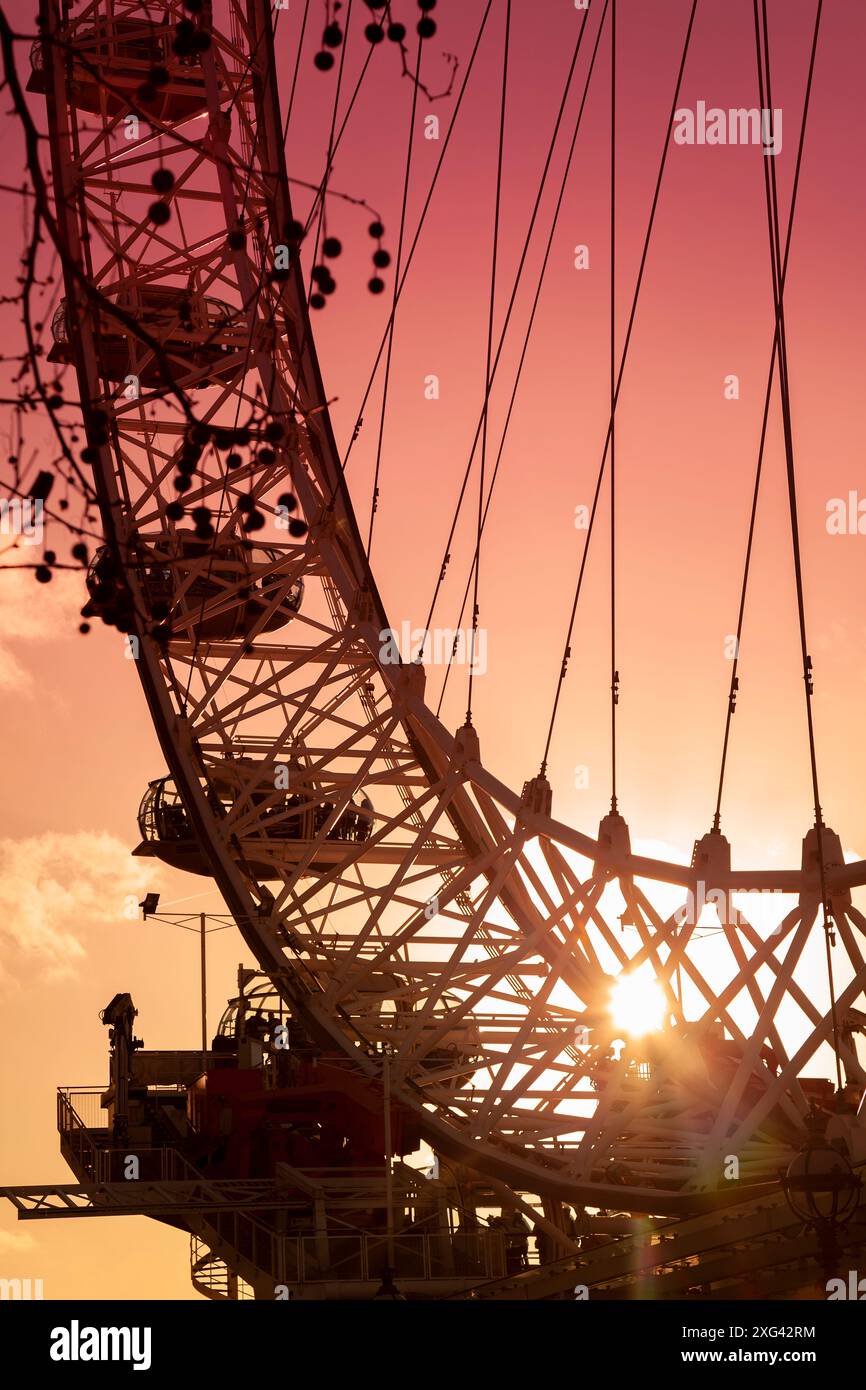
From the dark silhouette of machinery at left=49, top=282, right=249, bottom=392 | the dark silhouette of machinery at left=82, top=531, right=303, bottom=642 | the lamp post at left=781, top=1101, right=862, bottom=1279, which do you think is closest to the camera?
the lamp post at left=781, top=1101, right=862, bottom=1279

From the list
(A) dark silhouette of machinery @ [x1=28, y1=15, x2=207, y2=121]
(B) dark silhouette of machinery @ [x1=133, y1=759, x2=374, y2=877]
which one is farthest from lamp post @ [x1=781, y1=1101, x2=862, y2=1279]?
(A) dark silhouette of machinery @ [x1=28, y1=15, x2=207, y2=121]

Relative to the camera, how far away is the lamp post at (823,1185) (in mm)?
19266

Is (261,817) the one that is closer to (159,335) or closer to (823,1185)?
(159,335)

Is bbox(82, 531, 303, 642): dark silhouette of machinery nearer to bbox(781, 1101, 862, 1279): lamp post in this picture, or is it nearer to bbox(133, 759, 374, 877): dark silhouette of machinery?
bbox(133, 759, 374, 877): dark silhouette of machinery

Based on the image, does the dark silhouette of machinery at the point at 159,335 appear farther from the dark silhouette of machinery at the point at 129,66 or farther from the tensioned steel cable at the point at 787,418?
the tensioned steel cable at the point at 787,418

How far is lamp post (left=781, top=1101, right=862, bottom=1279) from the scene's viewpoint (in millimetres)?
19266

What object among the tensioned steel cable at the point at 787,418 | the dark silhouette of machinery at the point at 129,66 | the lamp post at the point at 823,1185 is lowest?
the lamp post at the point at 823,1185

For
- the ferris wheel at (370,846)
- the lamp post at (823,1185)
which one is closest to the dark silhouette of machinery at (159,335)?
the ferris wheel at (370,846)

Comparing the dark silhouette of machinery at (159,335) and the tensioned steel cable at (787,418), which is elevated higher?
the dark silhouette of machinery at (159,335)

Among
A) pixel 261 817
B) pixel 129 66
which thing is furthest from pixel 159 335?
pixel 261 817

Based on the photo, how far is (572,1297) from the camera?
78.4ft

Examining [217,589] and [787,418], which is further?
[217,589]

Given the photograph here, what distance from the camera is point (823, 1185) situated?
19219mm
